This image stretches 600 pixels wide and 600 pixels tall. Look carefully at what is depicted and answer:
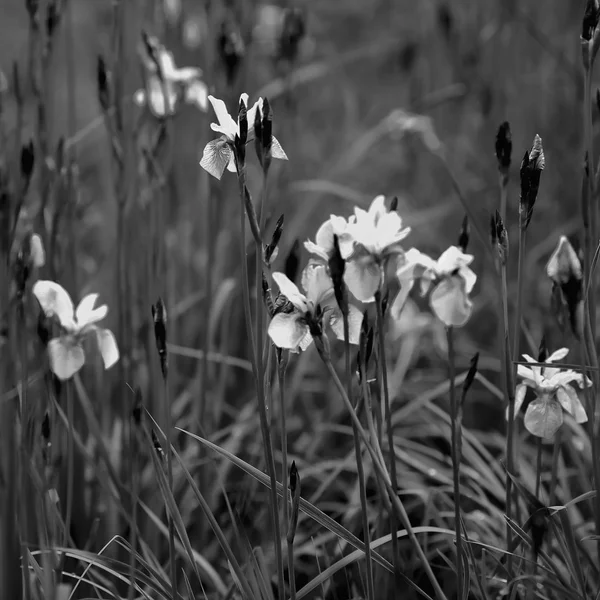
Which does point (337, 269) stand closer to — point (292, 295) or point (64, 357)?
point (292, 295)

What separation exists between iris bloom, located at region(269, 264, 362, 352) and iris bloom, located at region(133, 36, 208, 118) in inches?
37.0

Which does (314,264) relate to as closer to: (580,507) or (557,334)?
(580,507)

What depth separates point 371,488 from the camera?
2.27 metres

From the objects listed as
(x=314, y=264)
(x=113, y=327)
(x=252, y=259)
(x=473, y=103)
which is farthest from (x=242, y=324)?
(x=473, y=103)

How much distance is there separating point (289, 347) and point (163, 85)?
3.45 feet

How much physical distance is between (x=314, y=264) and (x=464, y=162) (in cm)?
332

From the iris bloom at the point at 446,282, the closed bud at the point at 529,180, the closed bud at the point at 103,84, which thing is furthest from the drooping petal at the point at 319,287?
the closed bud at the point at 103,84

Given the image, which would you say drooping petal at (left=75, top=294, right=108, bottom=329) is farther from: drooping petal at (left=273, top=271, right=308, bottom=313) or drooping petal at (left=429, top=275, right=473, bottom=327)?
drooping petal at (left=429, top=275, right=473, bottom=327)

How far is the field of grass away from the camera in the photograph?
129 centimetres

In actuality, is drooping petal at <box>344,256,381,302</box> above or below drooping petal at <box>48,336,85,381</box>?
above

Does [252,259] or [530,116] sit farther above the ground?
[530,116]

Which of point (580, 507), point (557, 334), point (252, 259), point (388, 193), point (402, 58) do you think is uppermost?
point (402, 58)

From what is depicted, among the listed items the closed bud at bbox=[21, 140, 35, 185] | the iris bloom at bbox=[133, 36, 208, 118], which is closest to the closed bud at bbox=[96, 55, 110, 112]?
the iris bloom at bbox=[133, 36, 208, 118]

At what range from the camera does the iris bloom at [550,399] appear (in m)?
1.35
